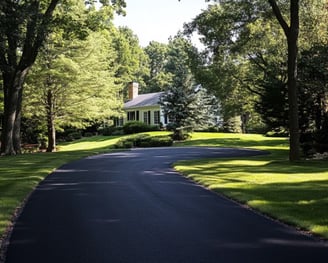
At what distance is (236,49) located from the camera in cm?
3219

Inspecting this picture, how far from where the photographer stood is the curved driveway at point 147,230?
243 inches

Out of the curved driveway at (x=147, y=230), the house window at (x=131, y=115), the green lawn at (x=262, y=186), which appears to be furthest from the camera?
the house window at (x=131, y=115)

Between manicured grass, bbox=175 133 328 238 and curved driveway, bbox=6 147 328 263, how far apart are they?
0.53m

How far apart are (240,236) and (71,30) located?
2450 centimetres

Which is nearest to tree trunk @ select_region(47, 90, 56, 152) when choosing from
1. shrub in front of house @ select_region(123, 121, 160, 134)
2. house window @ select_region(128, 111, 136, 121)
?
shrub in front of house @ select_region(123, 121, 160, 134)

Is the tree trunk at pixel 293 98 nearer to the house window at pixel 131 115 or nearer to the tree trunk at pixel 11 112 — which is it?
the tree trunk at pixel 11 112

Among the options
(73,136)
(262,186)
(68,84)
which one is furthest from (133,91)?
(262,186)

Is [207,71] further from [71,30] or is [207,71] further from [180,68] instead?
[71,30]

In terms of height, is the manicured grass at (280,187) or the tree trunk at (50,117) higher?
the tree trunk at (50,117)

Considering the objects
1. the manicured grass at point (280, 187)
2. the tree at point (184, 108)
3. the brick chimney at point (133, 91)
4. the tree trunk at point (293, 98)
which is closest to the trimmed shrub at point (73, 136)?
the brick chimney at point (133, 91)

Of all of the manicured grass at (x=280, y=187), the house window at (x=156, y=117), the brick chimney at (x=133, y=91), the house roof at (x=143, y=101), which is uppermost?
the brick chimney at (x=133, y=91)

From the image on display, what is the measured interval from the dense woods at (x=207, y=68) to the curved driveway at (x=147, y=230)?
30.6ft

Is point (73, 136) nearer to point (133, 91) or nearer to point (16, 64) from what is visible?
point (133, 91)

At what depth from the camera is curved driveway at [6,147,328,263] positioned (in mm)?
6184
